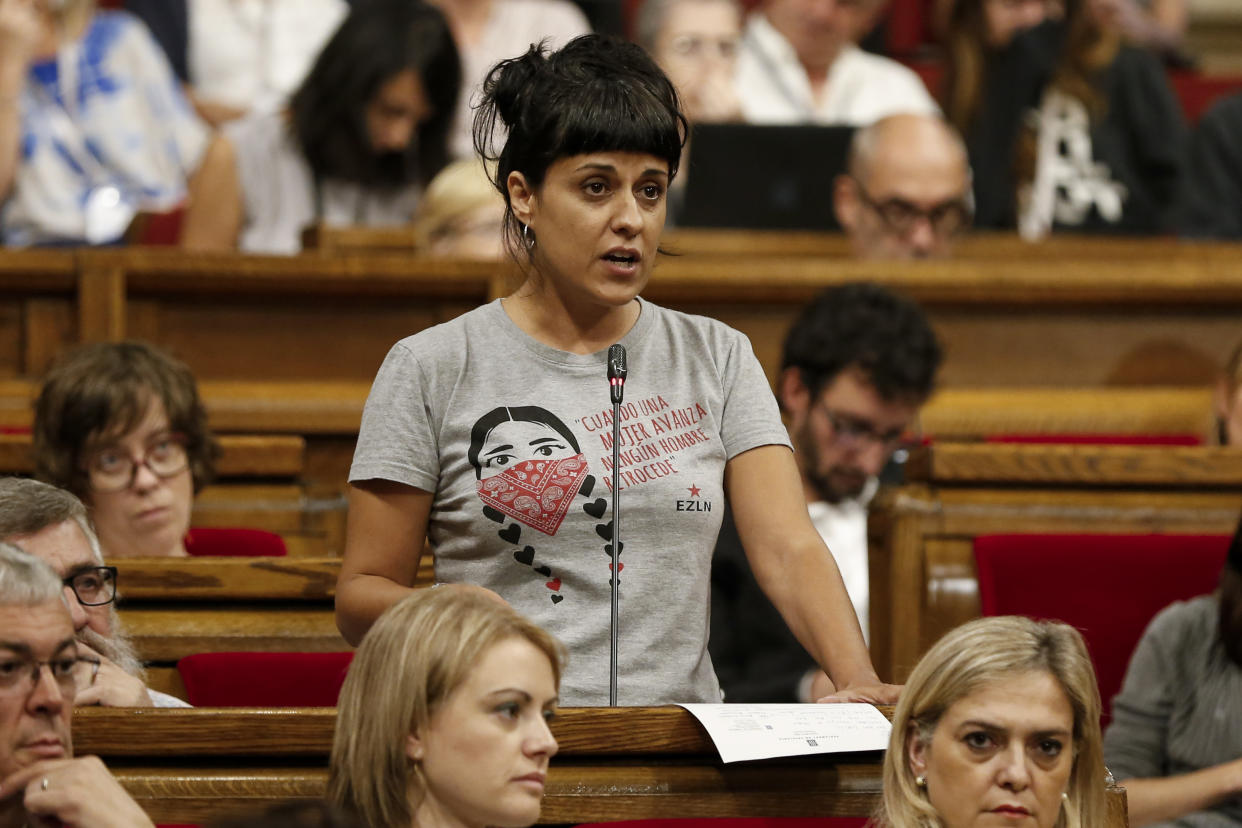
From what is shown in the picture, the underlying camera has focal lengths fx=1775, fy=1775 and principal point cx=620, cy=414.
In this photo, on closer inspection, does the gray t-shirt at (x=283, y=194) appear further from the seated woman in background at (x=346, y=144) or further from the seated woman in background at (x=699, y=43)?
the seated woman in background at (x=699, y=43)

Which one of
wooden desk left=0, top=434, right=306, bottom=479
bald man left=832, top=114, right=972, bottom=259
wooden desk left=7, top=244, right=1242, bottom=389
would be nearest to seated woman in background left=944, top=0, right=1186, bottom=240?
bald man left=832, top=114, right=972, bottom=259

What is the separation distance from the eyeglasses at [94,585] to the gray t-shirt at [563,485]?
29cm

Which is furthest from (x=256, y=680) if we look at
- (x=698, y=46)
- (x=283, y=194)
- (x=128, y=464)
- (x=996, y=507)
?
Result: (x=698, y=46)

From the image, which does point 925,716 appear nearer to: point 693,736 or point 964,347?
point 693,736

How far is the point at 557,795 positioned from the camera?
3.84 ft

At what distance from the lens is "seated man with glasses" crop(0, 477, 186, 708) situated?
1336mm

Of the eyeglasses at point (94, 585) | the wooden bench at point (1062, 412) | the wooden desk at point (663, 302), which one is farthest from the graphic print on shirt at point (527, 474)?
the wooden bench at point (1062, 412)

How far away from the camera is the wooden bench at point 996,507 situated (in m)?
2.01

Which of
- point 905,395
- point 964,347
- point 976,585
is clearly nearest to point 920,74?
point 964,347

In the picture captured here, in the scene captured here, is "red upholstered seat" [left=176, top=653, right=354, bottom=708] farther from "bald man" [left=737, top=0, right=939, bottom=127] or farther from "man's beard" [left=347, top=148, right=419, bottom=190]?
"bald man" [left=737, top=0, right=939, bottom=127]

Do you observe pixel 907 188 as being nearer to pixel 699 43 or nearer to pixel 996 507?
pixel 699 43

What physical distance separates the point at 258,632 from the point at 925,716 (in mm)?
740

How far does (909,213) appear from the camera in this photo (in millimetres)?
2812

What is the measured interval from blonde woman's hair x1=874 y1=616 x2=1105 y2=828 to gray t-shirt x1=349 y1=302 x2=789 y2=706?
156 millimetres
